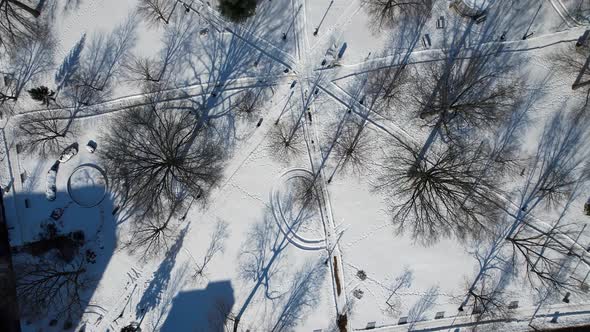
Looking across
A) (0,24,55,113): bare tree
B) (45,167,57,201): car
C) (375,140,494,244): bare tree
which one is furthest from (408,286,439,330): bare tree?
(0,24,55,113): bare tree

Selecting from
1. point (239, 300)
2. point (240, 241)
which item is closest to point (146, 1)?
point (240, 241)

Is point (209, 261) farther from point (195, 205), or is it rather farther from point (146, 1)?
point (146, 1)

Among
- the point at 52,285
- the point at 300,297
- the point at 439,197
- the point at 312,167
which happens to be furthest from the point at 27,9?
the point at 439,197

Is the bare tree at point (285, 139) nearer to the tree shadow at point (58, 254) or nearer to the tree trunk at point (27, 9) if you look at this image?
the tree shadow at point (58, 254)

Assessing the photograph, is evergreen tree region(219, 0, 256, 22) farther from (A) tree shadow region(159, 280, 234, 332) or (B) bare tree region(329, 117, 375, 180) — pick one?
(A) tree shadow region(159, 280, 234, 332)

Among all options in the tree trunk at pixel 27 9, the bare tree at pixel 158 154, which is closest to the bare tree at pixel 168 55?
the bare tree at pixel 158 154
